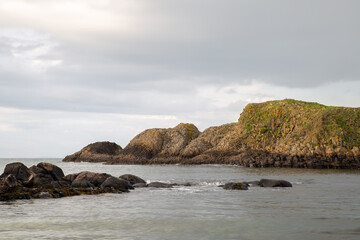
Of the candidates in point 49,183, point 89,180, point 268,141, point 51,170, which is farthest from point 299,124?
point 49,183

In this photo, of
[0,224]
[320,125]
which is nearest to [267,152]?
[320,125]

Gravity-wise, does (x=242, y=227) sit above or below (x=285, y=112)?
below

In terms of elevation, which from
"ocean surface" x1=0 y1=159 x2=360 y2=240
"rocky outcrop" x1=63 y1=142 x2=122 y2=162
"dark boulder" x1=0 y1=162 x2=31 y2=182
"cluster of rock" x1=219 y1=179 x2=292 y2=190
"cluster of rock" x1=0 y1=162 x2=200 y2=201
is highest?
"rocky outcrop" x1=63 y1=142 x2=122 y2=162

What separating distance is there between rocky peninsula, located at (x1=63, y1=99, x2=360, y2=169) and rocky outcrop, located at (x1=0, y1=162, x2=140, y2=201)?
156ft

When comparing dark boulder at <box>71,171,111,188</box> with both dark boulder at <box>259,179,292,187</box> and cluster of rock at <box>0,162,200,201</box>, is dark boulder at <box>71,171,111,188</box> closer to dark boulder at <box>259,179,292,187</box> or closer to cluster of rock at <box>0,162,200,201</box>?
cluster of rock at <box>0,162,200,201</box>

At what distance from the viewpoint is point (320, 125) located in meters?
80.4

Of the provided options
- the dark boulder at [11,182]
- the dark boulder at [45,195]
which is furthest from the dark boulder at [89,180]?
the dark boulder at [45,195]

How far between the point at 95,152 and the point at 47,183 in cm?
11133

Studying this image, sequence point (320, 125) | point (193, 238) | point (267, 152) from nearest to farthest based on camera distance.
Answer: point (193, 238) → point (320, 125) → point (267, 152)

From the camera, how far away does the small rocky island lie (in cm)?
2581

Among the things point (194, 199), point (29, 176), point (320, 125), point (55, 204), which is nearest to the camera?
point (55, 204)

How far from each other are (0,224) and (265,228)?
1063cm

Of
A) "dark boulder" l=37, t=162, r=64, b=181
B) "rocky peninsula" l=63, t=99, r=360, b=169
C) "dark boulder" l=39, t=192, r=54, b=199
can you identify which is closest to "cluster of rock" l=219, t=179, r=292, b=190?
"dark boulder" l=39, t=192, r=54, b=199

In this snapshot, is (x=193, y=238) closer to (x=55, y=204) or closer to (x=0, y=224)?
(x=0, y=224)
